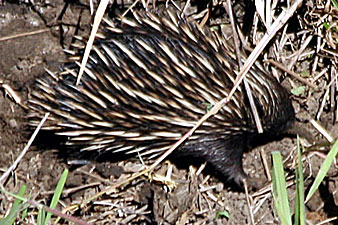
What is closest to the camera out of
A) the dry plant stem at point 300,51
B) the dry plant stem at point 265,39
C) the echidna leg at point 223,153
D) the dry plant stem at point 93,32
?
the dry plant stem at point 93,32

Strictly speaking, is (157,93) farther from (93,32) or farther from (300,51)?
(300,51)

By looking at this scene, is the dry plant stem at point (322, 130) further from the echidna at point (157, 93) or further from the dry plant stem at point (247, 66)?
the dry plant stem at point (247, 66)

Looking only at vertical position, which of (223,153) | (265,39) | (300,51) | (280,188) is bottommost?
(280,188)

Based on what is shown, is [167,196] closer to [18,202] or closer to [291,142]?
[291,142]

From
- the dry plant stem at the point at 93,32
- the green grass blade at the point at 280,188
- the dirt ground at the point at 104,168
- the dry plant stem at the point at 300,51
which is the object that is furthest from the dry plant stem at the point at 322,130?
the green grass blade at the point at 280,188

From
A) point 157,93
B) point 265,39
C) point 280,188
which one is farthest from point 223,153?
point 280,188

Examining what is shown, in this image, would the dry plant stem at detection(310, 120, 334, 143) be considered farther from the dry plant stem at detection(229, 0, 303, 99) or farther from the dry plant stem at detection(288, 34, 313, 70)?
the dry plant stem at detection(229, 0, 303, 99)

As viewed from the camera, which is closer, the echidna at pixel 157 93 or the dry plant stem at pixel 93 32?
the dry plant stem at pixel 93 32

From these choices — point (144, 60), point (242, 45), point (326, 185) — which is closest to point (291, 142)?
point (326, 185)
